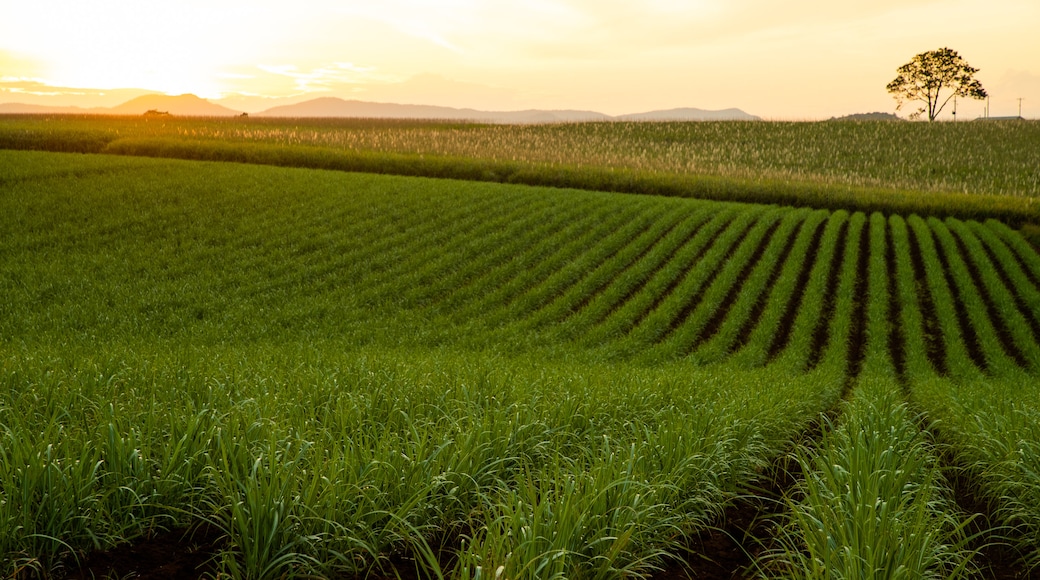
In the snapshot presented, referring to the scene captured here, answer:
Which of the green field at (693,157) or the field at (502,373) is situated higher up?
the green field at (693,157)

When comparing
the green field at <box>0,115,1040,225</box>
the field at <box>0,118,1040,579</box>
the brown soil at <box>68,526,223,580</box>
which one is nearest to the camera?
the brown soil at <box>68,526,223,580</box>

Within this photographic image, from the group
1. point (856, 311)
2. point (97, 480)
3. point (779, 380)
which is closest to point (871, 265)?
point (856, 311)

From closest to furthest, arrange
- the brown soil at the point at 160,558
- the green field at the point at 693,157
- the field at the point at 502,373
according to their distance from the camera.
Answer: the brown soil at the point at 160,558
the field at the point at 502,373
the green field at the point at 693,157

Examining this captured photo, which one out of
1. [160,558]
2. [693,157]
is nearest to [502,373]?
[160,558]

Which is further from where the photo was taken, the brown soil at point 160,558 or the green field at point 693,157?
the green field at point 693,157

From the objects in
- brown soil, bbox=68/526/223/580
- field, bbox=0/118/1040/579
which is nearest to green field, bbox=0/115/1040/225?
field, bbox=0/118/1040/579

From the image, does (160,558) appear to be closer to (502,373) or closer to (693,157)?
(502,373)

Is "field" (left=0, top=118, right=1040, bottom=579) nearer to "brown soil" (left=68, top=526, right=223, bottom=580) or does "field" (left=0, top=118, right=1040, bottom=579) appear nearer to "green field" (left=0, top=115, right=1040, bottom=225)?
"brown soil" (left=68, top=526, right=223, bottom=580)

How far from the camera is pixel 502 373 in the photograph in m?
10.7

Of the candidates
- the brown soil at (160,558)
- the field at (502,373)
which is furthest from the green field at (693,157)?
the brown soil at (160,558)

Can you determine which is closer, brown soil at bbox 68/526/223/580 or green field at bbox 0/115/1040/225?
brown soil at bbox 68/526/223/580

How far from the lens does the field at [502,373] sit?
14.1 feet

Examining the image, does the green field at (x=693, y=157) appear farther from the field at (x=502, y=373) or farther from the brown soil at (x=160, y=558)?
the brown soil at (x=160, y=558)

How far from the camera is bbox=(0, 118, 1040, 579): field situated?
4.30 m
